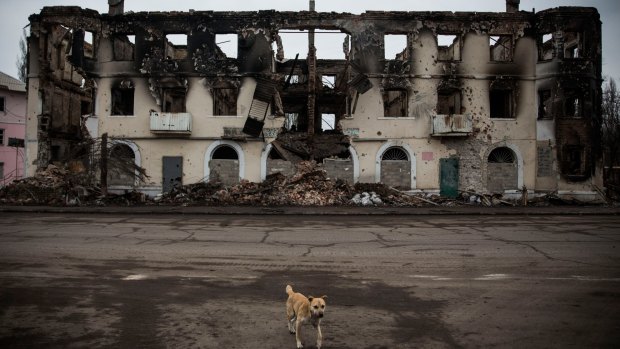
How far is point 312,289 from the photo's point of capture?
241 inches

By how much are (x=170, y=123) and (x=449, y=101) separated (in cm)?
1823

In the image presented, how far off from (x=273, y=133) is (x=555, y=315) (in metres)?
21.1

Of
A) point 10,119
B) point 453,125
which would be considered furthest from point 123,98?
point 453,125

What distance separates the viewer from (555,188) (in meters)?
24.3

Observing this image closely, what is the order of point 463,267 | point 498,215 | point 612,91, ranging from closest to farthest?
1. point 463,267
2. point 498,215
3. point 612,91

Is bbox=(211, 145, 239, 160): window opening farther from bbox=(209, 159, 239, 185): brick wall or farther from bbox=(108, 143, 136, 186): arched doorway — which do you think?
bbox=(108, 143, 136, 186): arched doorway

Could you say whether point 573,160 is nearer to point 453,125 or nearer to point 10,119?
point 453,125

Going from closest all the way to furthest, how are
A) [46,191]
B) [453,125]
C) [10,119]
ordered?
[46,191] → [453,125] → [10,119]

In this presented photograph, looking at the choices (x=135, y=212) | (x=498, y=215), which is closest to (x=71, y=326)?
(x=135, y=212)

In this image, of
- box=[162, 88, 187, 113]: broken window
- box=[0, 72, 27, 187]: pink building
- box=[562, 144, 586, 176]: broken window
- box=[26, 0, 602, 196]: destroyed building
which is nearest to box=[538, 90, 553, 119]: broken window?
box=[26, 0, 602, 196]: destroyed building

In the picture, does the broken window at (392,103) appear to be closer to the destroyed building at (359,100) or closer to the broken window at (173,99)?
the destroyed building at (359,100)

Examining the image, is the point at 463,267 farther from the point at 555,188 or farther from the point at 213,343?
the point at 555,188

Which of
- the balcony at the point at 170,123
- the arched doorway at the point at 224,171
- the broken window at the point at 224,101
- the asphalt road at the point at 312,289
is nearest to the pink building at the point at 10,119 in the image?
the broken window at the point at 224,101

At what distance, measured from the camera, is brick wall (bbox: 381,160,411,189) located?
81.0ft
